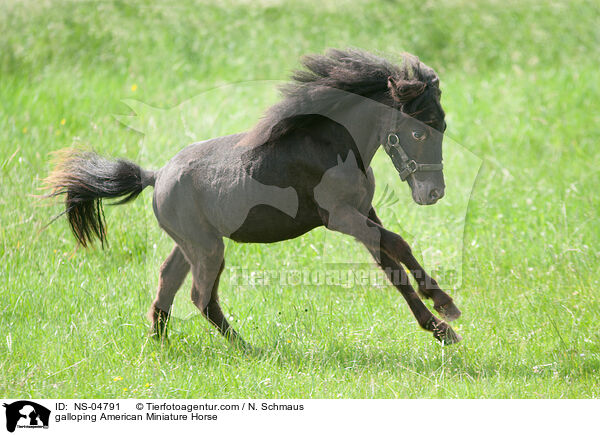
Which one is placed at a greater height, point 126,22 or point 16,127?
point 126,22

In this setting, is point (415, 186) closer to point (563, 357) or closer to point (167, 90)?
point (563, 357)

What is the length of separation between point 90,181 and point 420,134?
2458 mm

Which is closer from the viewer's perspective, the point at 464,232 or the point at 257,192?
the point at 257,192

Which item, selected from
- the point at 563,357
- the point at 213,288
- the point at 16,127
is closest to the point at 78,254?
the point at 213,288

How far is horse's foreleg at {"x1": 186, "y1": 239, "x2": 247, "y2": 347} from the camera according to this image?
4.55m

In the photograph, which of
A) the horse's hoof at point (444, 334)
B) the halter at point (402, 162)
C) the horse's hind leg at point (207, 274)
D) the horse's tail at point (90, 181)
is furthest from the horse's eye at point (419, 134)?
the horse's tail at point (90, 181)

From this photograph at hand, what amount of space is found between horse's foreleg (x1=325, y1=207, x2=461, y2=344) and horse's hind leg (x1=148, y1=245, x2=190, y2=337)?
4.25 feet

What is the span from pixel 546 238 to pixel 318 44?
642 centimetres

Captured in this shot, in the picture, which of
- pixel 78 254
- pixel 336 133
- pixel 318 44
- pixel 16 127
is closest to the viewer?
pixel 336 133

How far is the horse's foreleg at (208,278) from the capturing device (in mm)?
4547

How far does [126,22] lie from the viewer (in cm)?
1223

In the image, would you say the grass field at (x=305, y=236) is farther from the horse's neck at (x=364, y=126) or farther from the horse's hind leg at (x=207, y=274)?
the horse's neck at (x=364, y=126)

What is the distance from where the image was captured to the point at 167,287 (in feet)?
15.8
